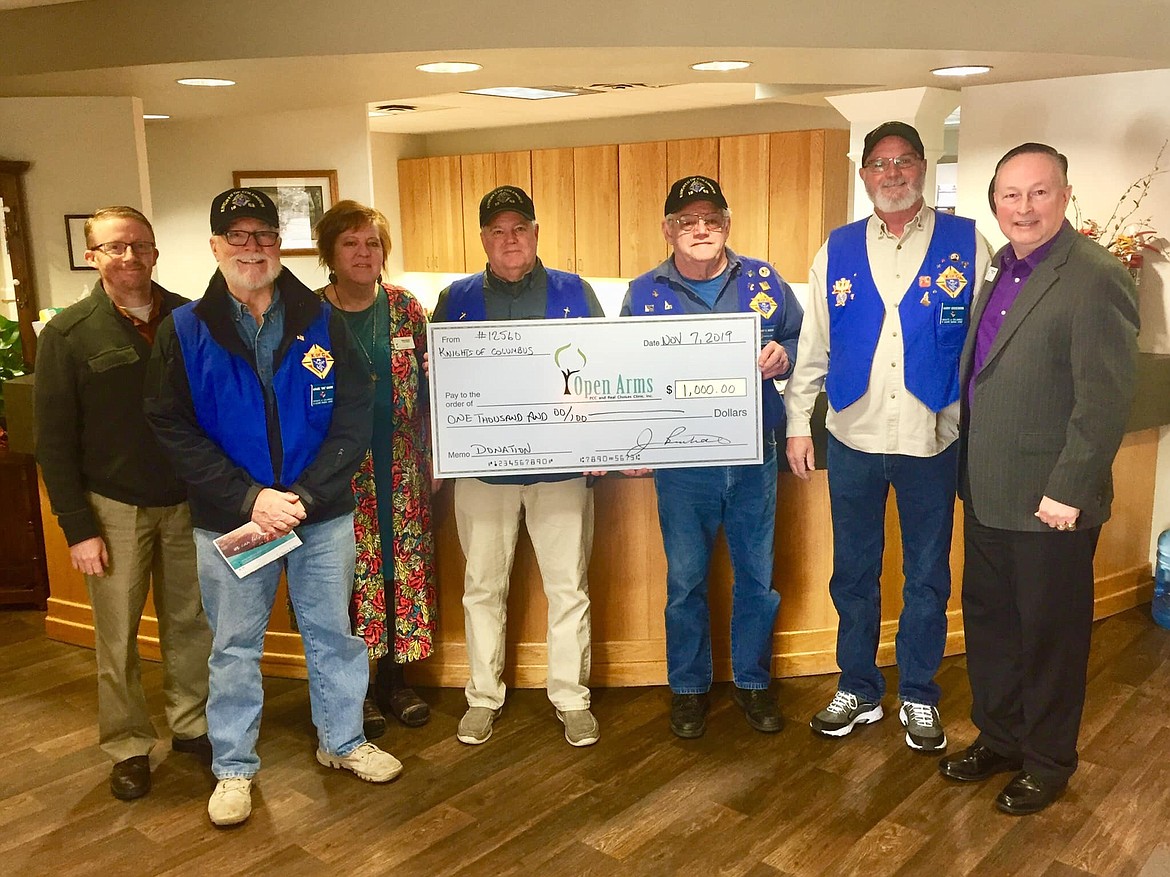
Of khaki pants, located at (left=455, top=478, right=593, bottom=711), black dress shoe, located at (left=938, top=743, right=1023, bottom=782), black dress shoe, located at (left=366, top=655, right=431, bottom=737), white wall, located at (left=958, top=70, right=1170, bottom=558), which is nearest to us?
black dress shoe, located at (left=938, top=743, right=1023, bottom=782)

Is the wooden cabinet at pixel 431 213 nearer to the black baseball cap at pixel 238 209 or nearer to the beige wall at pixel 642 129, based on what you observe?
the beige wall at pixel 642 129

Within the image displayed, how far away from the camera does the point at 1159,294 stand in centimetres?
363

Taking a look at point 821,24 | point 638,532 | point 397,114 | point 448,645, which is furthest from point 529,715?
point 397,114

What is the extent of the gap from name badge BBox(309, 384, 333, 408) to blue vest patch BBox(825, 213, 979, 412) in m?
1.29

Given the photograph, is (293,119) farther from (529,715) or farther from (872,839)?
(872,839)

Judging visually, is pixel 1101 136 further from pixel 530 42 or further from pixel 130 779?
pixel 130 779

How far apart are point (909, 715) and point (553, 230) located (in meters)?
4.93

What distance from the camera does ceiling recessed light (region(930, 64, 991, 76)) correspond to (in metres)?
3.21

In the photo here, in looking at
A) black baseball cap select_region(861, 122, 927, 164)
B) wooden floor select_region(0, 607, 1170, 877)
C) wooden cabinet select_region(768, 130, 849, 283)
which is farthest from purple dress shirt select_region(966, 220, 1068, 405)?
wooden cabinet select_region(768, 130, 849, 283)

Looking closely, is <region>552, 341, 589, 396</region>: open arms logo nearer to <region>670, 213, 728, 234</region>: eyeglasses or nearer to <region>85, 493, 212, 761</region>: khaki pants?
<region>670, 213, 728, 234</region>: eyeglasses

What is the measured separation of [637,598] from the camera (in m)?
3.13

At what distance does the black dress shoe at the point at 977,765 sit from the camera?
2.55m

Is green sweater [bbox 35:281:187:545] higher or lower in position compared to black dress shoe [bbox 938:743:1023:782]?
higher

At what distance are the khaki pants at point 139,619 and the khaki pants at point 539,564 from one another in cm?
72
